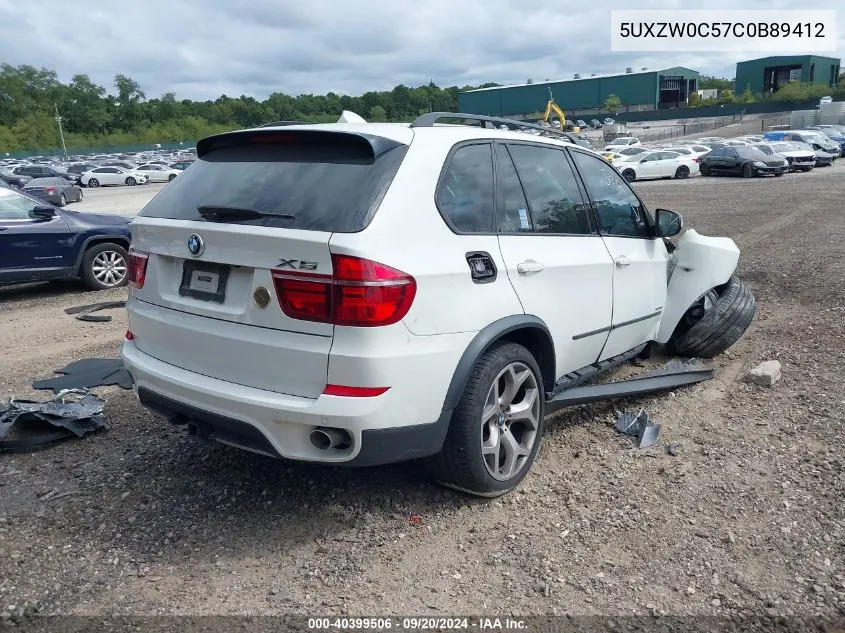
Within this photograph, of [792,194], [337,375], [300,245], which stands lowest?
[792,194]

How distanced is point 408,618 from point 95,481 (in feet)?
6.56

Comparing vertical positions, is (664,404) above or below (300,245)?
below

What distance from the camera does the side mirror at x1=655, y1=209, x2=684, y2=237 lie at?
15.7 ft

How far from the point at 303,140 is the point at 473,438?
160 cm

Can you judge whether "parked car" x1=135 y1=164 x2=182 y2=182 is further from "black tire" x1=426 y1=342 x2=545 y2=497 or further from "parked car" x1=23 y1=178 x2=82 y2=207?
"black tire" x1=426 y1=342 x2=545 y2=497

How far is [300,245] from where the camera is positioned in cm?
276

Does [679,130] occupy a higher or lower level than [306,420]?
lower

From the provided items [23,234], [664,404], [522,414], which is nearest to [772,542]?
[522,414]

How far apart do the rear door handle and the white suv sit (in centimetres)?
1

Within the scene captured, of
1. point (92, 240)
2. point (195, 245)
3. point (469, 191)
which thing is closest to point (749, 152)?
point (92, 240)

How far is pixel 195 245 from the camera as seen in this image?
3.11 m

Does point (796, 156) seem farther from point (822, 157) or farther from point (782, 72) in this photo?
point (782, 72)

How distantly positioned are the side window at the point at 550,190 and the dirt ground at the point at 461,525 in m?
1.30

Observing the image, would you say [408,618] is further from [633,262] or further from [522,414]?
[633,262]
